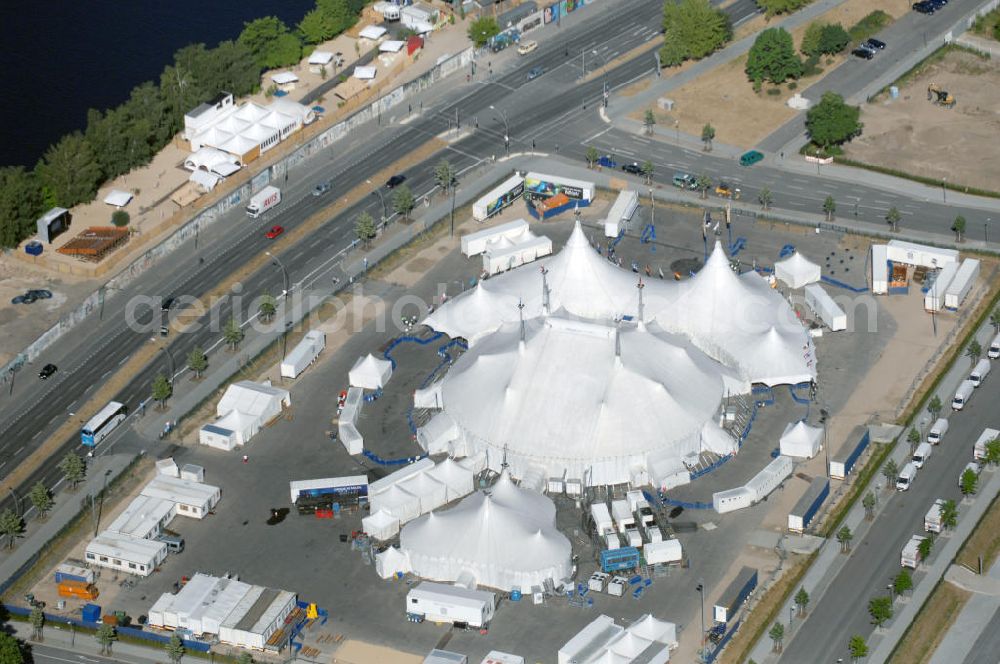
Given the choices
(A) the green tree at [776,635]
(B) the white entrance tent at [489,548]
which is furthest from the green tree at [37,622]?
(A) the green tree at [776,635]

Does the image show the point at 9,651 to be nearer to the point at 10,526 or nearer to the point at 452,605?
the point at 10,526

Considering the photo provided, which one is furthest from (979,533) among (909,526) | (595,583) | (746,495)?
(595,583)

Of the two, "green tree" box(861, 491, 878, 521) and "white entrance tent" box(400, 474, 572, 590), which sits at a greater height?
"white entrance tent" box(400, 474, 572, 590)

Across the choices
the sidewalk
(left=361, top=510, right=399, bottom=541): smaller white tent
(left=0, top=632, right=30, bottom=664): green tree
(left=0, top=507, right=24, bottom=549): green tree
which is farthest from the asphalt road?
(left=0, top=507, right=24, bottom=549): green tree

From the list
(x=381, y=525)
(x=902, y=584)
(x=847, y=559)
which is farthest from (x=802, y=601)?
(x=381, y=525)

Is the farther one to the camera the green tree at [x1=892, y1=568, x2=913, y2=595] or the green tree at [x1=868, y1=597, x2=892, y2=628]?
the green tree at [x1=892, y1=568, x2=913, y2=595]

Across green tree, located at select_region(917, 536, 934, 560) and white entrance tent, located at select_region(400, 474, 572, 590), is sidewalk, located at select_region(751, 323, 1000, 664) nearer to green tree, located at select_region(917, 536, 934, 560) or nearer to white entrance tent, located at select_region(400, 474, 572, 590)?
green tree, located at select_region(917, 536, 934, 560)

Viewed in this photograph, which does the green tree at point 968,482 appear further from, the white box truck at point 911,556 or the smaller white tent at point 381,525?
the smaller white tent at point 381,525

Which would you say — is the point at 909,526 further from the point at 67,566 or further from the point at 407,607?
the point at 67,566
